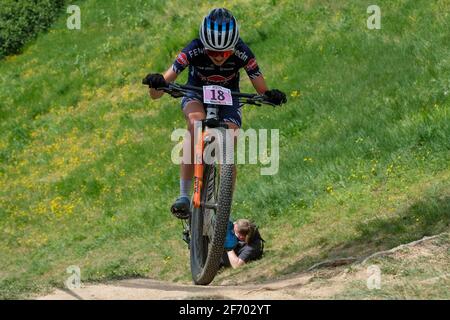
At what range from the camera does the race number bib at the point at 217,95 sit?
7605 mm

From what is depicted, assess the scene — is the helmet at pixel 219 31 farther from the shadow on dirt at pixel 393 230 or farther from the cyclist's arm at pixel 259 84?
the shadow on dirt at pixel 393 230

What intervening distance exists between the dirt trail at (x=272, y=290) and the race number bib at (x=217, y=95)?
1663mm

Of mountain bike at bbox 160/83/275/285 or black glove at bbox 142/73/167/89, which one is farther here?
black glove at bbox 142/73/167/89

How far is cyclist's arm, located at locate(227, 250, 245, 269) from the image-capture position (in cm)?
1032

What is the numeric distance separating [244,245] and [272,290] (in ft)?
Result: 13.1

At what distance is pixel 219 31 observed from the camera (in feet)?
25.1

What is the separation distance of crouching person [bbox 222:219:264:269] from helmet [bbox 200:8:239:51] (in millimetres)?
3203

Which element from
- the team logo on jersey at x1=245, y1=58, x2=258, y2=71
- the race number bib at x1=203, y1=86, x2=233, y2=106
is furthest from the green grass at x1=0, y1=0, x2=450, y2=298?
the team logo on jersey at x1=245, y1=58, x2=258, y2=71

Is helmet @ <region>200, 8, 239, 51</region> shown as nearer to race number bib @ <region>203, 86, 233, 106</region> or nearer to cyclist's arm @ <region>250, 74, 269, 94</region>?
race number bib @ <region>203, 86, 233, 106</region>

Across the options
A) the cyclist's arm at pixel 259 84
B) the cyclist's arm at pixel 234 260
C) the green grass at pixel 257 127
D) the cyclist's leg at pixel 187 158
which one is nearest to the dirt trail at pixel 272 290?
the green grass at pixel 257 127

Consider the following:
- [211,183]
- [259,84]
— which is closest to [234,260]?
[259,84]

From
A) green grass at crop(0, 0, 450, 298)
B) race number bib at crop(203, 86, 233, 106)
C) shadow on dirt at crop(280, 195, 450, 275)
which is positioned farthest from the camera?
green grass at crop(0, 0, 450, 298)
